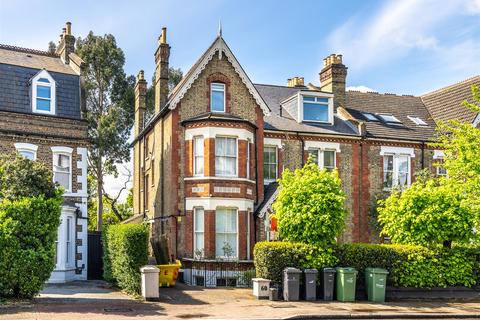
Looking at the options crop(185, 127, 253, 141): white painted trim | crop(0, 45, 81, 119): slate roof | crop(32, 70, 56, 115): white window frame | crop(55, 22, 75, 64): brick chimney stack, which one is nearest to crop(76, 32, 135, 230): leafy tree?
crop(55, 22, 75, 64): brick chimney stack

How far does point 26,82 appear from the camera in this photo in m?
27.4

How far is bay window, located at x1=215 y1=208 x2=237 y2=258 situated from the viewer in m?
26.1

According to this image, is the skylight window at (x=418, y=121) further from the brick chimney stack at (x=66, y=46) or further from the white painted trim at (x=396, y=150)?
the brick chimney stack at (x=66, y=46)

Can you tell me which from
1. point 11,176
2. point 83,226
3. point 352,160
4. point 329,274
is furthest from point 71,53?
point 329,274

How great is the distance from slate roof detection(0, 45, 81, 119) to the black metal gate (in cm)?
637

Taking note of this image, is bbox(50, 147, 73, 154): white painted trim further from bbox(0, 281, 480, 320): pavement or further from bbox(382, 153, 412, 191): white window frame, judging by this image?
bbox(382, 153, 412, 191): white window frame

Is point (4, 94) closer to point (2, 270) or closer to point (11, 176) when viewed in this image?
point (11, 176)

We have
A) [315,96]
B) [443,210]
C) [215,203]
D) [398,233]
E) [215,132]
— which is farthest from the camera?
[315,96]

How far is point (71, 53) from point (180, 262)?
13227 millimetres

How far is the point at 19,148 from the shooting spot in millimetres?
26094

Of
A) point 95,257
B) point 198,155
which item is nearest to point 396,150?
point 198,155

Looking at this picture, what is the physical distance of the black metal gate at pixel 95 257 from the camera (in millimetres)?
28859

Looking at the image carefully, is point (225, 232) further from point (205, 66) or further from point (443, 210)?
point (443, 210)

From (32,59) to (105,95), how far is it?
1514 cm
